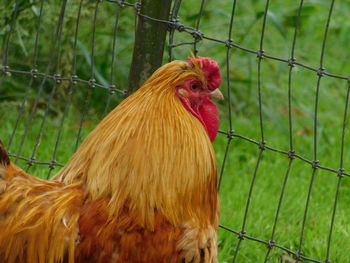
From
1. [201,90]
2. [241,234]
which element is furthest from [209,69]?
[241,234]

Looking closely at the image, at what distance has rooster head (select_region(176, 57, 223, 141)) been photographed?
3533 mm

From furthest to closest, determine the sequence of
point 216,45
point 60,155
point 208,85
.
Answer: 1. point 216,45
2. point 60,155
3. point 208,85

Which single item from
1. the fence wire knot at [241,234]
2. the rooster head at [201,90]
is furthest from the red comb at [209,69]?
the fence wire knot at [241,234]

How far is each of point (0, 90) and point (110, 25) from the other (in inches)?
45.8

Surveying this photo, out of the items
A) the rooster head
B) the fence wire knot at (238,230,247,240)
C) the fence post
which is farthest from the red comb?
the fence wire knot at (238,230,247,240)

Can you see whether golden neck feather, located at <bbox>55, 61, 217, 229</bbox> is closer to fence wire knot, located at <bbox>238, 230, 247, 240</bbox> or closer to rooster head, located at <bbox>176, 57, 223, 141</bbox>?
rooster head, located at <bbox>176, 57, 223, 141</bbox>

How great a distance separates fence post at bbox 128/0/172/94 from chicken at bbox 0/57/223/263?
452mm

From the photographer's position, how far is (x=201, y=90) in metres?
3.59

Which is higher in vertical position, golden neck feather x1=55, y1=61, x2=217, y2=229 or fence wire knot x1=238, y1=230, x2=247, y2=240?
golden neck feather x1=55, y1=61, x2=217, y2=229

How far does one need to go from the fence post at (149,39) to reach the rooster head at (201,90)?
0.42 m

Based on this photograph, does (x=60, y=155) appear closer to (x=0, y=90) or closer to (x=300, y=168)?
(x=0, y=90)

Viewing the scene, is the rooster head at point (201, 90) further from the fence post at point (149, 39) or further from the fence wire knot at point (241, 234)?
the fence wire knot at point (241, 234)

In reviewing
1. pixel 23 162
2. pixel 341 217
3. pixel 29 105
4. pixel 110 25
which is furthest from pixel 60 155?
pixel 341 217

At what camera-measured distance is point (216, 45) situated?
21.8 feet
